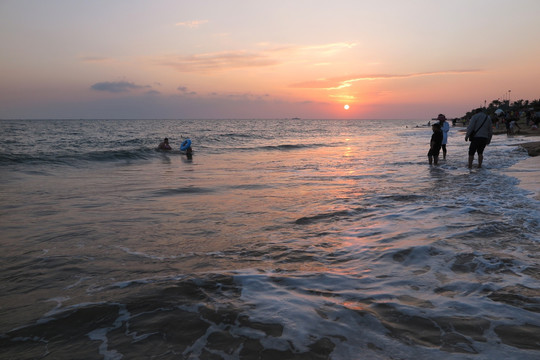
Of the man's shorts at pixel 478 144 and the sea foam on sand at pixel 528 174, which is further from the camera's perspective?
the man's shorts at pixel 478 144

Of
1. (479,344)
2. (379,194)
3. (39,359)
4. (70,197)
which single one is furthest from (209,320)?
(70,197)

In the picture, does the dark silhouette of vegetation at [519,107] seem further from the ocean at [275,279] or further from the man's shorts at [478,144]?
the ocean at [275,279]

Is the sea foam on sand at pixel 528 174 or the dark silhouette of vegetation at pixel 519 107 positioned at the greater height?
the dark silhouette of vegetation at pixel 519 107

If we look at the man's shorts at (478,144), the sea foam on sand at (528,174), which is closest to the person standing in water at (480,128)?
the man's shorts at (478,144)

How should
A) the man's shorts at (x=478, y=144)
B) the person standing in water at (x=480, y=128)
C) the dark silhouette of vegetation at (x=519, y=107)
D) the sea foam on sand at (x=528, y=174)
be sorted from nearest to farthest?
the sea foam on sand at (x=528, y=174) < the person standing in water at (x=480, y=128) < the man's shorts at (x=478, y=144) < the dark silhouette of vegetation at (x=519, y=107)

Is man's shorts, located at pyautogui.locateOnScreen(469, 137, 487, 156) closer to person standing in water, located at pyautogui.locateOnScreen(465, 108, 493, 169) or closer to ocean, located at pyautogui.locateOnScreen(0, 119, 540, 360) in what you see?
person standing in water, located at pyautogui.locateOnScreen(465, 108, 493, 169)

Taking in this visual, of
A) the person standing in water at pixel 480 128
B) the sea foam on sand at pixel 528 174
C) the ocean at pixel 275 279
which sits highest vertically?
the person standing in water at pixel 480 128

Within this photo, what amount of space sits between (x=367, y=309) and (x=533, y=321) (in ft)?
4.00

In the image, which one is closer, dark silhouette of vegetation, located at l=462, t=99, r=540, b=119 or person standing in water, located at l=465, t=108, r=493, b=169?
person standing in water, located at l=465, t=108, r=493, b=169

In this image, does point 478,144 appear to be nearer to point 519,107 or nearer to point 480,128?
point 480,128

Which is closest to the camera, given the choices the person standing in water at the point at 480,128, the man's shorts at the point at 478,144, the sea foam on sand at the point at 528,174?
the sea foam on sand at the point at 528,174

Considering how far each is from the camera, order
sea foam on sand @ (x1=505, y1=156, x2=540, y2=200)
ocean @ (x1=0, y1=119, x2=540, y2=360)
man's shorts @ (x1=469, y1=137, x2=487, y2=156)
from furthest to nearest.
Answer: man's shorts @ (x1=469, y1=137, x2=487, y2=156) → sea foam on sand @ (x1=505, y1=156, x2=540, y2=200) → ocean @ (x1=0, y1=119, x2=540, y2=360)

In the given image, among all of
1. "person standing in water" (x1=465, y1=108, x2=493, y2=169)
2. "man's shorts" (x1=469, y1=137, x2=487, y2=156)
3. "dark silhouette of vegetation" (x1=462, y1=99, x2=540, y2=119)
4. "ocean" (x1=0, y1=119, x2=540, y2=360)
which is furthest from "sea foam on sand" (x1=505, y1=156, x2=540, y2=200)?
"dark silhouette of vegetation" (x1=462, y1=99, x2=540, y2=119)

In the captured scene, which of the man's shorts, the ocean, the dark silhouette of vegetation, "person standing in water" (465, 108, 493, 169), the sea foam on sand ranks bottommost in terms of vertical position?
the ocean
